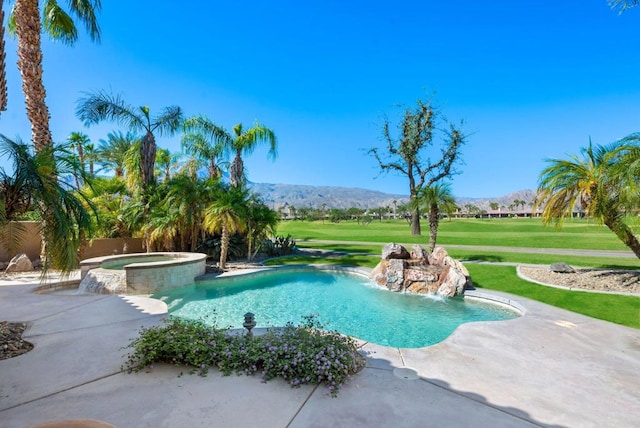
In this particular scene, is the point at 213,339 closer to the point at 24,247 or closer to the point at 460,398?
the point at 460,398

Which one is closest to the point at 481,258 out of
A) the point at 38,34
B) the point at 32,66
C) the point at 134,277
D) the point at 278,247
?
the point at 278,247

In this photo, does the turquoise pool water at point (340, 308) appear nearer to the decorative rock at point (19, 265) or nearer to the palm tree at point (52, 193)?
the palm tree at point (52, 193)

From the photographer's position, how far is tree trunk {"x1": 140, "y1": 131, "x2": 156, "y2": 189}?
1558 centimetres

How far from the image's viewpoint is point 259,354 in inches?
167

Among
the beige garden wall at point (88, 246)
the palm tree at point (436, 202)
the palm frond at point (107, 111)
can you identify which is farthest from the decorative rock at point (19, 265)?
the palm tree at point (436, 202)

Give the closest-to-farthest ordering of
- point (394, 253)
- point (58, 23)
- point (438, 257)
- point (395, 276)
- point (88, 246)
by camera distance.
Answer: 1. point (58, 23)
2. point (395, 276)
3. point (438, 257)
4. point (394, 253)
5. point (88, 246)

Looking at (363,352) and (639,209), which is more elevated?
(639,209)

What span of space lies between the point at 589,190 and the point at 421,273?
5686mm

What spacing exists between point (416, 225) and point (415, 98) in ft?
36.1

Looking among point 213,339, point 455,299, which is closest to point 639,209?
point 455,299

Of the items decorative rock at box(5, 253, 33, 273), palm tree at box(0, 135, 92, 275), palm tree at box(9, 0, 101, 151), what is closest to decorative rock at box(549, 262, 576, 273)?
palm tree at box(0, 135, 92, 275)

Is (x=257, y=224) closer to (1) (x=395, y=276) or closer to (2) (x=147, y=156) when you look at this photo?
(2) (x=147, y=156)

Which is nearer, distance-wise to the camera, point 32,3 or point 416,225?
point 32,3

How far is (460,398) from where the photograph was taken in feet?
11.8
